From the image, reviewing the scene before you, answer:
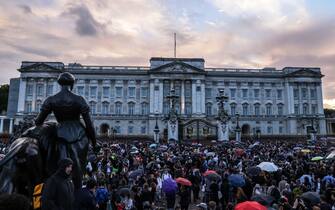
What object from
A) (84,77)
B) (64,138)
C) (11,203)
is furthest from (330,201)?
(84,77)

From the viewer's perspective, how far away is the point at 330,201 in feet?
34.6

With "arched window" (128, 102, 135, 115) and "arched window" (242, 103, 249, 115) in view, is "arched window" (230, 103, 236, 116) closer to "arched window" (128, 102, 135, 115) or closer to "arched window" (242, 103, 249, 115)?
"arched window" (242, 103, 249, 115)

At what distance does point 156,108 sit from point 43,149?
227ft

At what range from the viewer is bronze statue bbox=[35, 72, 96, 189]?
6.96 metres

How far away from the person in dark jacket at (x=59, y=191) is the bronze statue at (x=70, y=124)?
162 cm

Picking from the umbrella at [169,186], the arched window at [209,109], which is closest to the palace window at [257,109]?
the arched window at [209,109]

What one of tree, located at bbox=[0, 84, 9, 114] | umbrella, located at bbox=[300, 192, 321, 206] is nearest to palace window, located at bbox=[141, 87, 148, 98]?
tree, located at bbox=[0, 84, 9, 114]

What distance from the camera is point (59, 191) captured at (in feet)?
16.7

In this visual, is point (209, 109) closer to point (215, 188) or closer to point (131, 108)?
point (131, 108)

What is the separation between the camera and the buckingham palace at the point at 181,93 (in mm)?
75625

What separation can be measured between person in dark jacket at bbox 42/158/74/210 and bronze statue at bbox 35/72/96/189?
1.62 m

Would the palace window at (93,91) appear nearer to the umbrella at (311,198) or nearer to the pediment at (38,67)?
the pediment at (38,67)

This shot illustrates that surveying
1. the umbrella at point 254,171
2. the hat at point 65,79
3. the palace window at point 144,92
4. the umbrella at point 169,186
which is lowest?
the umbrella at point 169,186

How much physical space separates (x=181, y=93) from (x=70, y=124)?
2764 inches
